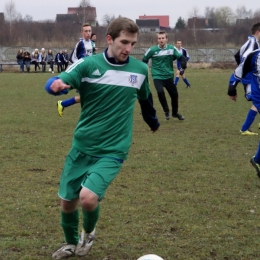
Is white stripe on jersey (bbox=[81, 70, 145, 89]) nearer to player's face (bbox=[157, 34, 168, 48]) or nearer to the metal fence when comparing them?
player's face (bbox=[157, 34, 168, 48])

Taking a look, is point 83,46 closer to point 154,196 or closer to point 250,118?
point 250,118

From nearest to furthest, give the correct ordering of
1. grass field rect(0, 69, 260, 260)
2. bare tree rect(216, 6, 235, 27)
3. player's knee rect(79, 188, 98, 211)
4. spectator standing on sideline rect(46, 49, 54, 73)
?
1. player's knee rect(79, 188, 98, 211)
2. grass field rect(0, 69, 260, 260)
3. spectator standing on sideline rect(46, 49, 54, 73)
4. bare tree rect(216, 6, 235, 27)

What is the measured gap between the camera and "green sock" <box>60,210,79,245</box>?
461cm

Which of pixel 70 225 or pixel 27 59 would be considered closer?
pixel 70 225

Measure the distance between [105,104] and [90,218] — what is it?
36.5 inches

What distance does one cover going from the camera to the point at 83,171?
439 centimetres

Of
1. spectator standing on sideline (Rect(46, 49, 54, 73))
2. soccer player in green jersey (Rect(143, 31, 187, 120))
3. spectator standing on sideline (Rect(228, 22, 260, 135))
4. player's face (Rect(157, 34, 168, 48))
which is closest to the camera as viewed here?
spectator standing on sideline (Rect(228, 22, 260, 135))

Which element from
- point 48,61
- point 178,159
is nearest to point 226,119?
point 178,159

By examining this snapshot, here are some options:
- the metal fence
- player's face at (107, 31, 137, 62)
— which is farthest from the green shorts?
the metal fence

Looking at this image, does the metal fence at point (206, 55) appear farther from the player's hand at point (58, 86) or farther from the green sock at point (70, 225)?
the player's hand at point (58, 86)

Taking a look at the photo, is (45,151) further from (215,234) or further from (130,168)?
(215,234)

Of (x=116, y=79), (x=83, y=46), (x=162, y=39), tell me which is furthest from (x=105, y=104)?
(x=83, y=46)

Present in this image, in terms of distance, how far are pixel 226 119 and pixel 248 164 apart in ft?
16.1

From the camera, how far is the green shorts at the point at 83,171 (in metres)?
4.27
